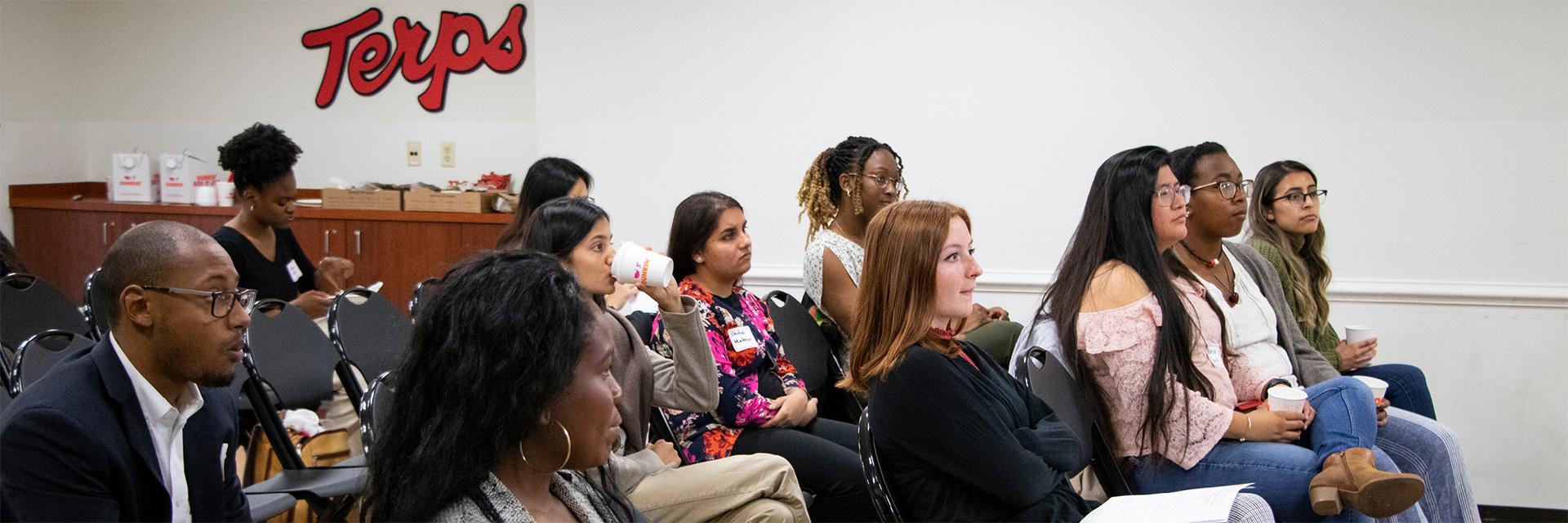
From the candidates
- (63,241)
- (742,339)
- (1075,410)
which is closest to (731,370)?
(742,339)

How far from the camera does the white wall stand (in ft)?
14.9

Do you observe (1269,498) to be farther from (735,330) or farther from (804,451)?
(735,330)

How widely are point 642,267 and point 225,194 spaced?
15.9ft

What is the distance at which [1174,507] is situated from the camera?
2.21 meters

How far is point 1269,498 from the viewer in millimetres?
2635

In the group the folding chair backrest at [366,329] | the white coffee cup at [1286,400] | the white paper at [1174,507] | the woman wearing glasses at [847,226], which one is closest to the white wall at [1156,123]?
the woman wearing glasses at [847,226]

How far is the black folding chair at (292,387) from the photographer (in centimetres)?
284

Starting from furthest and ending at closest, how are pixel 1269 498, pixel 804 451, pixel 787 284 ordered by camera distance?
1. pixel 787 284
2. pixel 804 451
3. pixel 1269 498

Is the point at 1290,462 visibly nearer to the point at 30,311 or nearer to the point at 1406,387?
the point at 1406,387

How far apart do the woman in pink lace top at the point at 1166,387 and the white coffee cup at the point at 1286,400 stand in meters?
0.02

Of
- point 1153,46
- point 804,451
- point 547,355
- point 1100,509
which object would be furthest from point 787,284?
point 547,355

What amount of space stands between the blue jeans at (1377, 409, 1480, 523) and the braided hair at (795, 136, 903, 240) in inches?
74.8

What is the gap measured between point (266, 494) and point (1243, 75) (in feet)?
13.0

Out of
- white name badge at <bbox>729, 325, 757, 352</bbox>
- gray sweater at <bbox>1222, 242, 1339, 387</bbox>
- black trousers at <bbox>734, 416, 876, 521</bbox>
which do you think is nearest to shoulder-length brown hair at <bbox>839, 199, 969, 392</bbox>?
black trousers at <bbox>734, 416, 876, 521</bbox>
